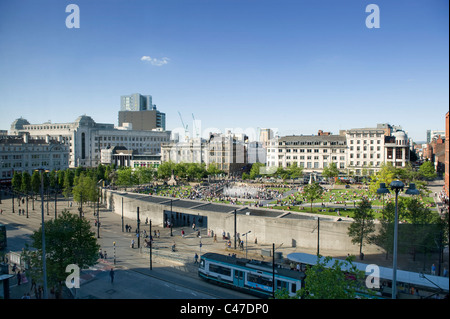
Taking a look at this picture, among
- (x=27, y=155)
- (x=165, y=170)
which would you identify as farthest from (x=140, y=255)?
(x=27, y=155)

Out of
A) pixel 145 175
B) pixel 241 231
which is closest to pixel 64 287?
pixel 241 231

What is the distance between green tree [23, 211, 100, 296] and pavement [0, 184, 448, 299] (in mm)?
1698

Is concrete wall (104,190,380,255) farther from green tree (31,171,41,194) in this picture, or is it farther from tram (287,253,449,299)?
green tree (31,171,41,194)

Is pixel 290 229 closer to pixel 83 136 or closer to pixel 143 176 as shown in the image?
pixel 143 176

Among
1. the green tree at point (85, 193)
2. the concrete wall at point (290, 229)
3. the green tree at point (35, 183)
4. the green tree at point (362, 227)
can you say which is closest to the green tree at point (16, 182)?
the green tree at point (35, 183)

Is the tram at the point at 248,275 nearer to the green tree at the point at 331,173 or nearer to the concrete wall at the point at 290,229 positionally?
the concrete wall at the point at 290,229

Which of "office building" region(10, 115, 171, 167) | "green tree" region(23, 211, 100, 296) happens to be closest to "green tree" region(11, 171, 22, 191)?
"office building" region(10, 115, 171, 167)

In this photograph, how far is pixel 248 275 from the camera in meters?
21.8

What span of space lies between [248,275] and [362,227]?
41.1 feet

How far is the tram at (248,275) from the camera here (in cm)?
1992

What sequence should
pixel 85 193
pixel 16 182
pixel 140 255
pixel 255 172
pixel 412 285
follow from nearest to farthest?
pixel 412 285 < pixel 140 255 < pixel 85 193 < pixel 16 182 < pixel 255 172

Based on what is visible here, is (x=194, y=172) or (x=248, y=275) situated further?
(x=194, y=172)

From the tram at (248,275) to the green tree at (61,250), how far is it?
843cm
